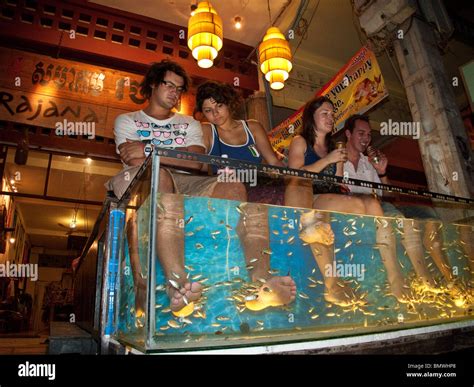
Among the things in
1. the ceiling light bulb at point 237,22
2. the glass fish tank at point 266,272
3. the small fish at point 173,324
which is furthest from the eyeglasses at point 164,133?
the ceiling light bulb at point 237,22

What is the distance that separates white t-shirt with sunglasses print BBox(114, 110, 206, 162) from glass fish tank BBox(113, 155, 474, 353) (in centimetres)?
62

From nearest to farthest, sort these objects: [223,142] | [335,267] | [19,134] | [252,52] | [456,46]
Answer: [335,267], [223,142], [19,134], [252,52], [456,46]

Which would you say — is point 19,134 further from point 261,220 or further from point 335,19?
point 335,19

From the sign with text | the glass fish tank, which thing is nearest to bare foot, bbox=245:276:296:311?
the glass fish tank

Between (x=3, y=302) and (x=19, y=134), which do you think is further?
(x=3, y=302)

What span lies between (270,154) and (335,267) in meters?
1.17

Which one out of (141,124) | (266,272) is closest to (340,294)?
(266,272)

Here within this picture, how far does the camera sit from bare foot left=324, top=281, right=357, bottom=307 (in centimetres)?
228

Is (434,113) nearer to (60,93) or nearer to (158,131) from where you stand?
(158,131)

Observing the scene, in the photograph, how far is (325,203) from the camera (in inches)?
103

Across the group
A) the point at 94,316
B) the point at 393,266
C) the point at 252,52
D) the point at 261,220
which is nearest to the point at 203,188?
the point at 261,220

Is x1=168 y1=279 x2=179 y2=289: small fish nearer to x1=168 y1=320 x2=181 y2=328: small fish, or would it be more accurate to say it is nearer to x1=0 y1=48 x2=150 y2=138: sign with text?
x1=168 y1=320 x2=181 y2=328: small fish

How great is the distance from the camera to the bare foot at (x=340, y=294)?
7.47 feet

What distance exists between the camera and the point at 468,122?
7.82 meters
